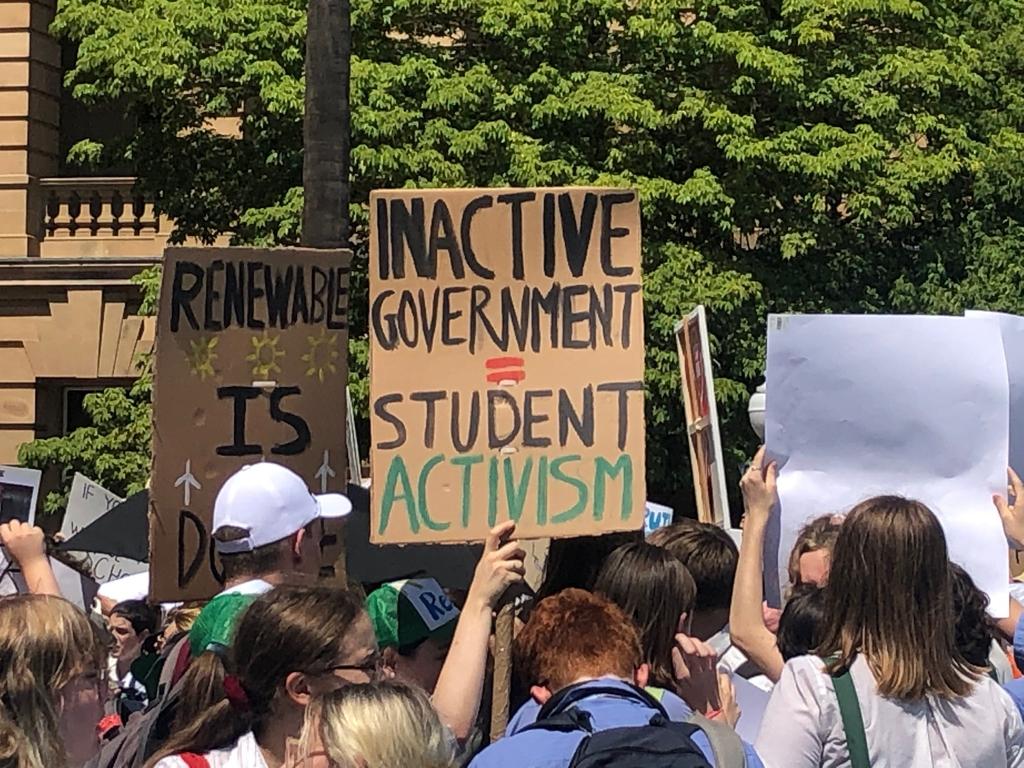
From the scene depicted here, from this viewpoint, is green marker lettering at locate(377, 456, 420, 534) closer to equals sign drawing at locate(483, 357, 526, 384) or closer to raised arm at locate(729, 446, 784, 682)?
equals sign drawing at locate(483, 357, 526, 384)

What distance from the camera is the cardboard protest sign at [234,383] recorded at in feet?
14.6

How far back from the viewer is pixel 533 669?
3188 millimetres

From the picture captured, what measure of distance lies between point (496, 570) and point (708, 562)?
798 millimetres

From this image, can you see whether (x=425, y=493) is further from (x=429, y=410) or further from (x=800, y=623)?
(x=800, y=623)

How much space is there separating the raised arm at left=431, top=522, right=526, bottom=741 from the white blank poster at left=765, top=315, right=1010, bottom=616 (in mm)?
978

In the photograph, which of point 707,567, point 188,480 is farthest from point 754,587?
point 188,480

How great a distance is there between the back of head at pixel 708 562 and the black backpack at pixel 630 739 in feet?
4.03

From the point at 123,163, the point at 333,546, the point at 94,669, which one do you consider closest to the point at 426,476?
the point at 333,546

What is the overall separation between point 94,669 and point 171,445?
131 cm

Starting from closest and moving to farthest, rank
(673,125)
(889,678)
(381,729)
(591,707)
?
(381,729), (591,707), (889,678), (673,125)

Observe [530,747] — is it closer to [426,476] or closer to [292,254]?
[426,476]

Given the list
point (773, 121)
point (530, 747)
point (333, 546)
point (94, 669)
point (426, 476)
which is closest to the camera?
point (530, 747)

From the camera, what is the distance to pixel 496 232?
4309 mm

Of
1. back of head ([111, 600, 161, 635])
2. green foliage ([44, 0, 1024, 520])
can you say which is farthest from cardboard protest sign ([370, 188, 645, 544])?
green foliage ([44, 0, 1024, 520])
